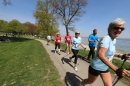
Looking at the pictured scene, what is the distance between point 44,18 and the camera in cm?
3183

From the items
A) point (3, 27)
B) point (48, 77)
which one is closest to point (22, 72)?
point (48, 77)

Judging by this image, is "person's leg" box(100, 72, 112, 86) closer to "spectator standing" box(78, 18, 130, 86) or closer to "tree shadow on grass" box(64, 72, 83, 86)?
"spectator standing" box(78, 18, 130, 86)

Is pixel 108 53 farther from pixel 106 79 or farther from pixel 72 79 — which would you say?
pixel 72 79

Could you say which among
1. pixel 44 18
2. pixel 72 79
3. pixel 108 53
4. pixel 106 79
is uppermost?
pixel 44 18

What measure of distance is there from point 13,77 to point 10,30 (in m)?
49.4

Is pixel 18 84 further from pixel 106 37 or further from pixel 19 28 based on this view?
pixel 19 28

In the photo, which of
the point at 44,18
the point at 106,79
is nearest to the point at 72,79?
the point at 106,79

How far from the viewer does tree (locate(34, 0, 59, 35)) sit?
31316mm

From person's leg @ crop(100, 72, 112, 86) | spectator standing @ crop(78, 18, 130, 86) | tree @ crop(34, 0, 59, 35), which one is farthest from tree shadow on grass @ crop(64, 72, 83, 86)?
tree @ crop(34, 0, 59, 35)

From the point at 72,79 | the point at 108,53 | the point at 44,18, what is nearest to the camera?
the point at 108,53

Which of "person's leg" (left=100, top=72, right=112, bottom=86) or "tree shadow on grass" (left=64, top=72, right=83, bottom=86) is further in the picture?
"tree shadow on grass" (left=64, top=72, right=83, bottom=86)

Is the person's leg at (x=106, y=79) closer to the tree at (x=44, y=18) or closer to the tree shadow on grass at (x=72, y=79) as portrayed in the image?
the tree shadow on grass at (x=72, y=79)

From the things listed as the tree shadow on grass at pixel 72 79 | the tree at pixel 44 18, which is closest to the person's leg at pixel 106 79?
the tree shadow on grass at pixel 72 79

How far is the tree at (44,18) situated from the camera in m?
31.3
